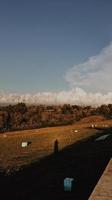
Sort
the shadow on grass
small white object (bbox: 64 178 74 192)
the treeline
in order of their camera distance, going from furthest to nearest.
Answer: the treeline, the shadow on grass, small white object (bbox: 64 178 74 192)

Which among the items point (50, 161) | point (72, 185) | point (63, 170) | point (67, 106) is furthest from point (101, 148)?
point (67, 106)

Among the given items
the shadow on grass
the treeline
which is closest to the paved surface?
the shadow on grass

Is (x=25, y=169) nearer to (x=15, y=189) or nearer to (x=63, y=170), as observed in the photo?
(x=63, y=170)

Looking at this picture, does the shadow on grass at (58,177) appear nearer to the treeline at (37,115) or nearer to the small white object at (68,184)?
the small white object at (68,184)

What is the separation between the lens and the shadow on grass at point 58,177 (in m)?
14.2

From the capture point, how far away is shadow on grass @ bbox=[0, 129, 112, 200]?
1418cm

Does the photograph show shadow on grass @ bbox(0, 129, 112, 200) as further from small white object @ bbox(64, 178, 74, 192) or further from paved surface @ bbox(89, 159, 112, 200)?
paved surface @ bbox(89, 159, 112, 200)

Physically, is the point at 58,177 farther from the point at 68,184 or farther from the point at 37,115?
the point at 37,115

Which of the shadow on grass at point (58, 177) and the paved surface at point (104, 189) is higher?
the paved surface at point (104, 189)

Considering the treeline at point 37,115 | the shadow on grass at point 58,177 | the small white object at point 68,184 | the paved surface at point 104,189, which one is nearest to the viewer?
the paved surface at point 104,189

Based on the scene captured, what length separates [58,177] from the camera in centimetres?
1719

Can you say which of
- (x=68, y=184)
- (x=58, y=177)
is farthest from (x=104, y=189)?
(x=58, y=177)

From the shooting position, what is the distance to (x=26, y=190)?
15.1 m

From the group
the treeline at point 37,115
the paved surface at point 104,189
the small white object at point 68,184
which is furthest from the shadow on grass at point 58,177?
the treeline at point 37,115
